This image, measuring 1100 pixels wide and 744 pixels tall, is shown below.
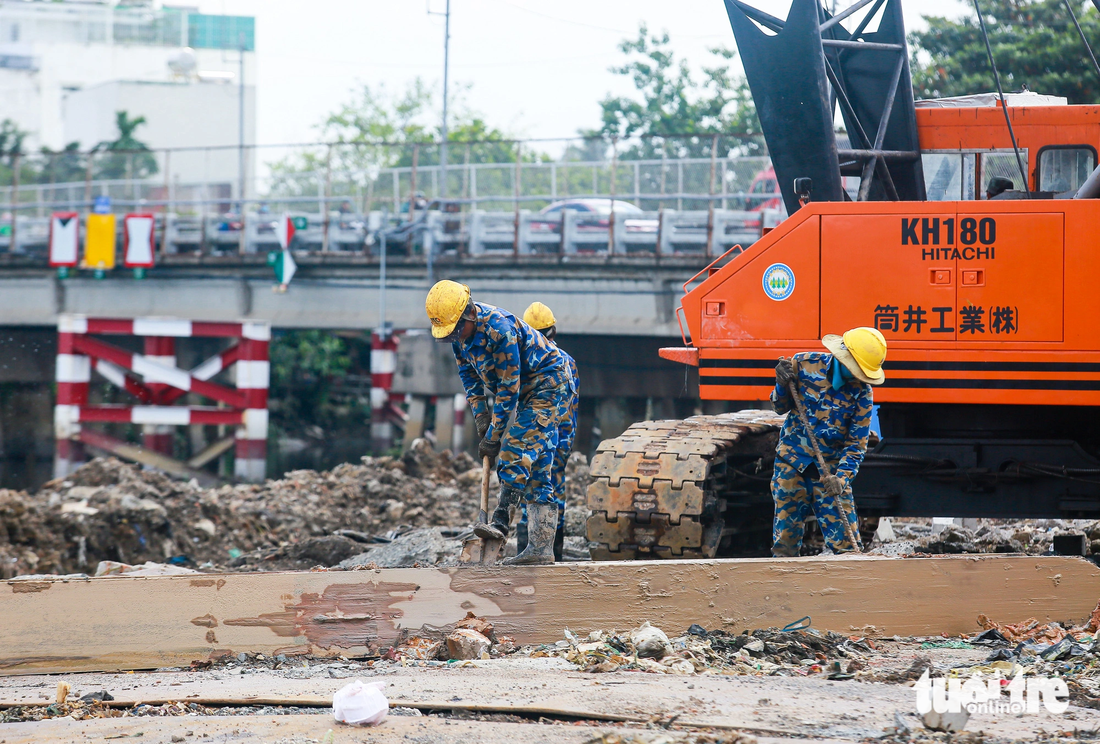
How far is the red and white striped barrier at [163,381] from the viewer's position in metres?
21.0

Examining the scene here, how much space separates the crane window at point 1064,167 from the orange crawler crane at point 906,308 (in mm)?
14

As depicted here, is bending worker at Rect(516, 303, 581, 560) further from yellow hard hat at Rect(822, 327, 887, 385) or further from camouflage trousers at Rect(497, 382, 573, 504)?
yellow hard hat at Rect(822, 327, 887, 385)

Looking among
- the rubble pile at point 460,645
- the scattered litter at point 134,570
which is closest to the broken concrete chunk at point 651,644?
the rubble pile at point 460,645

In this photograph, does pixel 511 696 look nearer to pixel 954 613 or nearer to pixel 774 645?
pixel 774 645

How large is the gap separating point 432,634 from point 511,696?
59.3 inches

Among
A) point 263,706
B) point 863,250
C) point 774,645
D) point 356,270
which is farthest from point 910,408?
point 356,270

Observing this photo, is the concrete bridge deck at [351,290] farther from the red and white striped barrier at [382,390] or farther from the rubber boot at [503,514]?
the rubber boot at [503,514]

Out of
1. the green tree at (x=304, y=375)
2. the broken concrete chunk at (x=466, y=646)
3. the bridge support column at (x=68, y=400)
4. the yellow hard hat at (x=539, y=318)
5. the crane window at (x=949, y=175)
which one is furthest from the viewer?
the green tree at (x=304, y=375)

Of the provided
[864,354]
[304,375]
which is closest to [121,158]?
[304,375]

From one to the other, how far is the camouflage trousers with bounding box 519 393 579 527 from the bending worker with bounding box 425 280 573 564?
1.22 ft

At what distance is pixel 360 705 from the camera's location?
15.4 feet

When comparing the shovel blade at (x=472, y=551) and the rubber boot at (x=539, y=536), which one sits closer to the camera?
the rubber boot at (x=539, y=536)

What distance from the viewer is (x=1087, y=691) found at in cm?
523

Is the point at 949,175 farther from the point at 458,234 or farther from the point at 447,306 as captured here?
the point at 458,234
